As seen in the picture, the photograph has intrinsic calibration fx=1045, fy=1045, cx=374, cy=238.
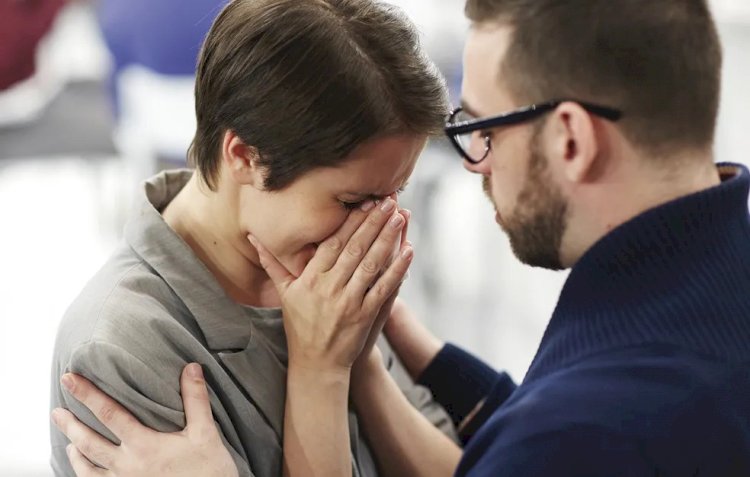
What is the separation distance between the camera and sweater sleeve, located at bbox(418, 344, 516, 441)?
65.0 inches

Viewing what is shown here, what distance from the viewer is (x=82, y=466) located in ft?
4.24

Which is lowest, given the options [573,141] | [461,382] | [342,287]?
[461,382]

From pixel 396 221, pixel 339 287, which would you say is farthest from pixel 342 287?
pixel 396 221

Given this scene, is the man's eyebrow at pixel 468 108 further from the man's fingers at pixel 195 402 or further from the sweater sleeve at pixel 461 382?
the sweater sleeve at pixel 461 382

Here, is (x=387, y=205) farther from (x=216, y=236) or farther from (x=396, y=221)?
(x=216, y=236)

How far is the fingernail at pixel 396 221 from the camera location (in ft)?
4.57

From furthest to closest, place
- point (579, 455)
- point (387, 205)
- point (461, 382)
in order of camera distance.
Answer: point (461, 382) < point (387, 205) < point (579, 455)

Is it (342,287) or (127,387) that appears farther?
(342,287)

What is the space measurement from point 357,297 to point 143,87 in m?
1.81

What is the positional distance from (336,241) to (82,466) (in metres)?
0.43

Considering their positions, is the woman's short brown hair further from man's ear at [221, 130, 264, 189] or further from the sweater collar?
the sweater collar

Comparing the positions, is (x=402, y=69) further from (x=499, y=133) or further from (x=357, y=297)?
(x=357, y=297)

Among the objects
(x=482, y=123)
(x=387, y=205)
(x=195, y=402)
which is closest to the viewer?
(x=482, y=123)

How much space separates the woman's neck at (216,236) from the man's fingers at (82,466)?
30 cm
